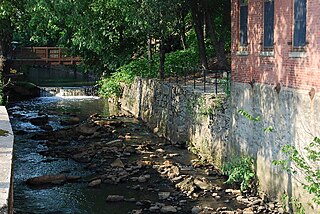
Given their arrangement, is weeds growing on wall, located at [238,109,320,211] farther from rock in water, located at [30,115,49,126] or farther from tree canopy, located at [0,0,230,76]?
rock in water, located at [30,115,49,126]

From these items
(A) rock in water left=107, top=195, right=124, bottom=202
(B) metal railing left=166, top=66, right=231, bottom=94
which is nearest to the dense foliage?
(B) metal railing left=166, top=66, right=231, bottom=94

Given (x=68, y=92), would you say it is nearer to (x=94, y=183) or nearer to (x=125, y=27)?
(x=125, y=27)

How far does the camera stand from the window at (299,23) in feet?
36.5

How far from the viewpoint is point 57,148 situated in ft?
65.0

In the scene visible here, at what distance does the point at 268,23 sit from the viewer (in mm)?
13023

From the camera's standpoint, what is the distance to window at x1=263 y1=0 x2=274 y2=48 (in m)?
12.8

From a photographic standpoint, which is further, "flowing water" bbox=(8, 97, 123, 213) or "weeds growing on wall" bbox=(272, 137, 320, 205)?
"flowing water" bbox=(8, 97, 123, 213)

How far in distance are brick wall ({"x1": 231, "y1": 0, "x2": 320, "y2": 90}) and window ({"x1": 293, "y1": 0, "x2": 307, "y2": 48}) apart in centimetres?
16

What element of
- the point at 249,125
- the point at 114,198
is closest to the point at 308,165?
the point at 249,125

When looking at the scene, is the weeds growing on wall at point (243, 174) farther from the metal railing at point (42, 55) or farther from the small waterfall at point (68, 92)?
the metal railing at point (42, 55)

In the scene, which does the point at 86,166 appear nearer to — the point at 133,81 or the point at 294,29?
the point at 294,29

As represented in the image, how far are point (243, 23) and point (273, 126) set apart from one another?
11.9ft

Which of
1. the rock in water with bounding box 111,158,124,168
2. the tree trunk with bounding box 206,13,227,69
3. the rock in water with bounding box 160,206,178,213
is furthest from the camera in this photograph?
the tree trunk with bounding box 206,13,227,69

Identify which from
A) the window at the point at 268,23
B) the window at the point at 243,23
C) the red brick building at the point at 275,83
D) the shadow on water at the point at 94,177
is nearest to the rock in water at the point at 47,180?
the shadow on water at the point at 94,177
